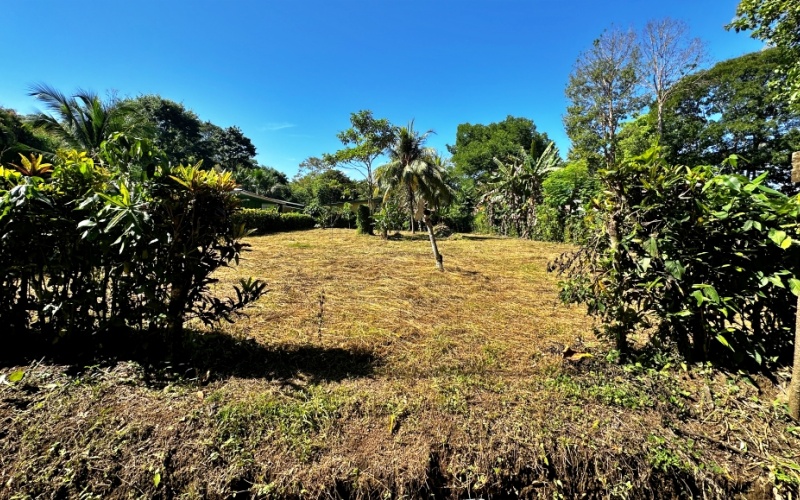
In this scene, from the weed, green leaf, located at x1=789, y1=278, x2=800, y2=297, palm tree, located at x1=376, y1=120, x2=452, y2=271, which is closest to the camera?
the weed

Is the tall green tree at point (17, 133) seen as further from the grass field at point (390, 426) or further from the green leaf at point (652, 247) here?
the green leaf at point (652, 247)

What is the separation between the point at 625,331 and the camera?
289 centimetres

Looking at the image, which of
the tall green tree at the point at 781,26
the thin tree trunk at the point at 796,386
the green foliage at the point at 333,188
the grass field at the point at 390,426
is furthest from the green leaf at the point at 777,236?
the green foliage at the point at 333,188

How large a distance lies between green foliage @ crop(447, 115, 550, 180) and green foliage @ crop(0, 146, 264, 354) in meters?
33.9

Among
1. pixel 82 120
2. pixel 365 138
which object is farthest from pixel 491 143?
pixel 82 120

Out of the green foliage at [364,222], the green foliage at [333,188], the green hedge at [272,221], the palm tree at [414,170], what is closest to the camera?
the palm tree at [414,170]

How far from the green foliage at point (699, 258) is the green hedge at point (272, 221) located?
16.3m

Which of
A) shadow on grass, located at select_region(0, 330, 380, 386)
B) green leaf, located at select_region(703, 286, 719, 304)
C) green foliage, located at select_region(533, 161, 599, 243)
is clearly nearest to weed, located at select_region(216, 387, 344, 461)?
shadow on grass, located at select_region(0, 330, 380, 386)

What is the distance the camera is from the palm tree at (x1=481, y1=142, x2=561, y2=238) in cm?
1803

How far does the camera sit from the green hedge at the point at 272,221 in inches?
683

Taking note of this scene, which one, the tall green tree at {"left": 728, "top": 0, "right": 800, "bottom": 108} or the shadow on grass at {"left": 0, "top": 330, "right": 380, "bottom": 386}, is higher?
the tall green tree at {"left": 728, "top": 0, "right": 800, "bottom": 108}

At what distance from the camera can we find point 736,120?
19.8 m

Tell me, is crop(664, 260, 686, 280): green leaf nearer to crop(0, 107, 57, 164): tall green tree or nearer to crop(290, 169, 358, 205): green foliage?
crop(0, 107, 57, 164): tall green tree

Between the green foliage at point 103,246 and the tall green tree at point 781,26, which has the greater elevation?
the tall green tree at point 781,26
